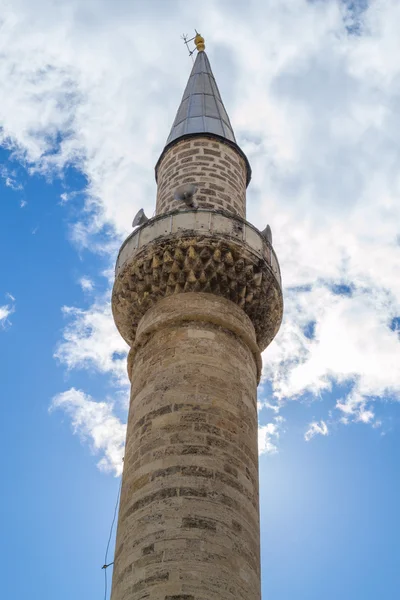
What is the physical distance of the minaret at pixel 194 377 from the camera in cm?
699

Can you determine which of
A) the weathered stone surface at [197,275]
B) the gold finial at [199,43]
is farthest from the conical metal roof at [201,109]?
the weathered stone surface at [197,275]

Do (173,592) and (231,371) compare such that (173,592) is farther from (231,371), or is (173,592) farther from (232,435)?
(231,371)

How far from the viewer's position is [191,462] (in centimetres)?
756

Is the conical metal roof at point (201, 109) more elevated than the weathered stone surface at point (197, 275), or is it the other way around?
the conical metal roof at point (201, 109)

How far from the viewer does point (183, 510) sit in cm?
716

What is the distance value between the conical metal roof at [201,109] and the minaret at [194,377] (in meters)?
0.33

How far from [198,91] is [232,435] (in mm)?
8729

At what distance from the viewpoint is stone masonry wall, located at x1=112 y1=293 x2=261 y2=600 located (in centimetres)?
685

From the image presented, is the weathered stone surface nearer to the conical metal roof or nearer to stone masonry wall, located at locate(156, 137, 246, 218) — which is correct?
stone masonry wall, located at locate(156, 137, 246, 218)

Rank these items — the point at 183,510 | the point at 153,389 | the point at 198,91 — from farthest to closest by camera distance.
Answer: the point at 198,91 → the point at 153,389 → the point at 183,510

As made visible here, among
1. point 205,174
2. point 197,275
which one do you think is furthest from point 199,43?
point 197,275

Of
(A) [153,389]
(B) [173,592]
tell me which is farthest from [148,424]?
(B) [173,592]

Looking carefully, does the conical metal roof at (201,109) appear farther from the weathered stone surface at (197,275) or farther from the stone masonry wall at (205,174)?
the weathered stone surface at (197,275)

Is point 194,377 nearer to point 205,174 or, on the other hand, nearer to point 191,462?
point 191,462
